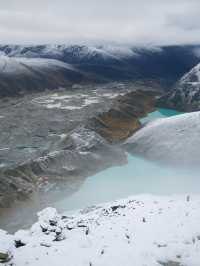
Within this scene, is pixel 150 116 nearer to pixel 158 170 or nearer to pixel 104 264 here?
pixel 158 170

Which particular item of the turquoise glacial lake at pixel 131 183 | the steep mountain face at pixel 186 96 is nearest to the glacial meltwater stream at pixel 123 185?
the turquoise glacial lake at pixel 131 183

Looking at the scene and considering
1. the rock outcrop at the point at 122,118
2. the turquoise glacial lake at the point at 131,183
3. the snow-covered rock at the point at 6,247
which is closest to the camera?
the snow-covered rock at the point at 6,247

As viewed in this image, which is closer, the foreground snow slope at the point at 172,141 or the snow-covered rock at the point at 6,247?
the snow-covered rock at the point at 6,247

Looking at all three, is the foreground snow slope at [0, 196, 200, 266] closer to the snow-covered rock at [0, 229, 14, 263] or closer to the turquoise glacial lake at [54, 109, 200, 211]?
the snow-covered rock at [0, 229, 14, 263]

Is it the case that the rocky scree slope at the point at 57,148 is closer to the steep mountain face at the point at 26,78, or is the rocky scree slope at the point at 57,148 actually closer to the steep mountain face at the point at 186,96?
the steep mountain face at the point at 186,96

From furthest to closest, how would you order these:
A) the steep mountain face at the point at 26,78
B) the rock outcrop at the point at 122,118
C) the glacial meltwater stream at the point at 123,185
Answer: the steep mountain face at the point at 26,78
the rock outcrop at the point at 122,118
the glacial meltwater stream at the point at 123,185

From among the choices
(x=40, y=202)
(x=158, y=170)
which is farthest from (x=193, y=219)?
(x=158, y=170)

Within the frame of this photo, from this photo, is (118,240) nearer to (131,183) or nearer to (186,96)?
(131,183)
